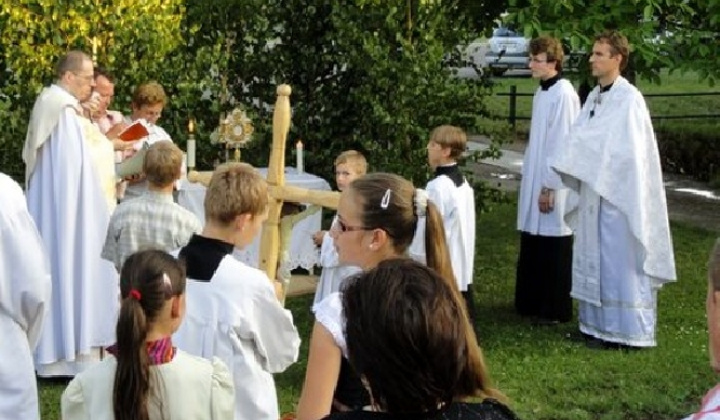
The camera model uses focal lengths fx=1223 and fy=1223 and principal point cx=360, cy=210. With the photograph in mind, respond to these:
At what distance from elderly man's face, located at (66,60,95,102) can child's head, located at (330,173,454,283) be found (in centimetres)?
360

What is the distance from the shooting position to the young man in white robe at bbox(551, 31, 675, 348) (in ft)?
26.4

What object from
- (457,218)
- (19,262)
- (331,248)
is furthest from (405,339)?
(457,218)

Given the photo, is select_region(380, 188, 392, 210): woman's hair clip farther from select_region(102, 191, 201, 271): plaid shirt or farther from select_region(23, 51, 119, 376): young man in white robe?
select_region(23, 51, 119, 376): young man in white robe

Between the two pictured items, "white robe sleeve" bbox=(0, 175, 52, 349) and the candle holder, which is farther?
the candle holder

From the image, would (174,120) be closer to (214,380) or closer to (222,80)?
(222,80)

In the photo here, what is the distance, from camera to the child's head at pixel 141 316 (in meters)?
3.55

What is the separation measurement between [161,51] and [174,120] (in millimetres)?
878

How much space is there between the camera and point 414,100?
9.66 m

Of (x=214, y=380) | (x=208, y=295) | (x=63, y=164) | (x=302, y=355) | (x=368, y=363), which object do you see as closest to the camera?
(x=368, y=363)

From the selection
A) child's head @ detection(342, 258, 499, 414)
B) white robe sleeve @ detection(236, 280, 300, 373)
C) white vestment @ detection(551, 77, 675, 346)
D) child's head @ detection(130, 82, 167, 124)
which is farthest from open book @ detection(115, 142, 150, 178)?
child's head @ detection(342, 258, 499, 414)

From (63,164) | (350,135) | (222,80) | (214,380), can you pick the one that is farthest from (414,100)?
(214,380)

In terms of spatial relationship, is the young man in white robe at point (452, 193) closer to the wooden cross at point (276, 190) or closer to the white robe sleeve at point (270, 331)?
the wooden cross at point (276, 190)

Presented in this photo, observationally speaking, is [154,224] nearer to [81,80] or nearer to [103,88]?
[81,80]

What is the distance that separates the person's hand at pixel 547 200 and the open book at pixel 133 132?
288 centimetres
